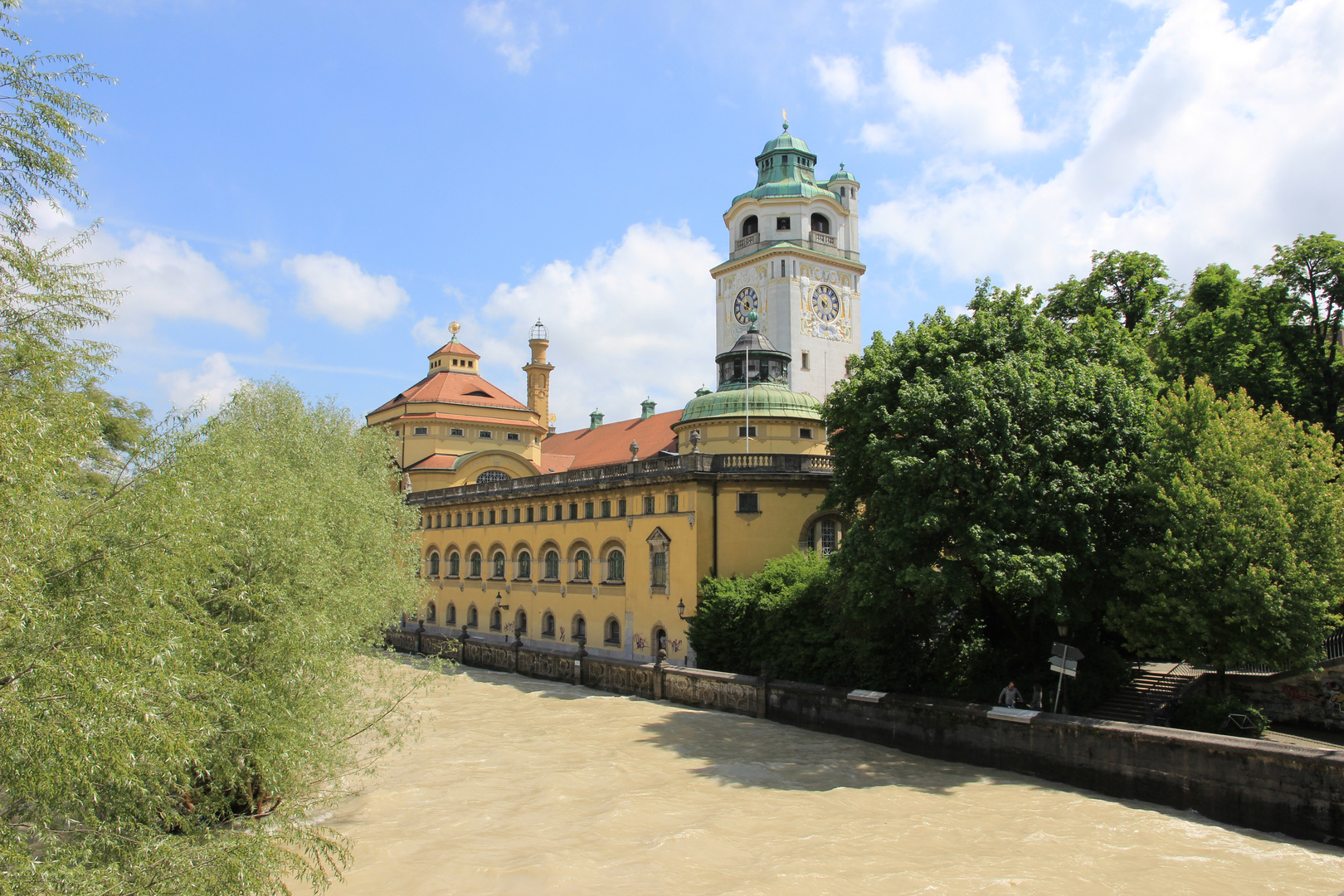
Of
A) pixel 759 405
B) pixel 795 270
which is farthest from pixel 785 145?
pixel 759 405

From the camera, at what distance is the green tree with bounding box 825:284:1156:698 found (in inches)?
807

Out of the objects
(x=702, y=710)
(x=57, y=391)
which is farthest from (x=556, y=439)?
(x=57, y=391)

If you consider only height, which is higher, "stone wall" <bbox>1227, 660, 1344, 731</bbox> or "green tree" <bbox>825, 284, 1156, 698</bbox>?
"green tree" <bbox>825, 284, 1156, 698</bbox>

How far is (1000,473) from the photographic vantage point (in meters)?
20.6

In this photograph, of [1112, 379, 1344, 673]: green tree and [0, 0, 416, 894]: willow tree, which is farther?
[1112, 379, 1344, 673]: green tree

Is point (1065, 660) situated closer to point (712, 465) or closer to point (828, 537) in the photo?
point (828, 537)

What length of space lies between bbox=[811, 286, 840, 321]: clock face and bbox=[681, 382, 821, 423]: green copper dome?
2080cm

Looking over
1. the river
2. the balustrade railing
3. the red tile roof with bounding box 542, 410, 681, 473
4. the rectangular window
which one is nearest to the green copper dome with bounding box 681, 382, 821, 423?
the balustrade railing

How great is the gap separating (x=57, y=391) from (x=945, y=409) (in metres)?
17.7

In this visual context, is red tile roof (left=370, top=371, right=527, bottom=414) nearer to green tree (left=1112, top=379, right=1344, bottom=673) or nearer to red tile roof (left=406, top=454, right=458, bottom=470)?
red tile roof (left=406, top=454, right=458, bottom=470)

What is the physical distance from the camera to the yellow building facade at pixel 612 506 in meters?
33.0

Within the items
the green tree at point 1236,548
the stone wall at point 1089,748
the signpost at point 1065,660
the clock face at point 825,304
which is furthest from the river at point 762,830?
the clock face at point 825,304

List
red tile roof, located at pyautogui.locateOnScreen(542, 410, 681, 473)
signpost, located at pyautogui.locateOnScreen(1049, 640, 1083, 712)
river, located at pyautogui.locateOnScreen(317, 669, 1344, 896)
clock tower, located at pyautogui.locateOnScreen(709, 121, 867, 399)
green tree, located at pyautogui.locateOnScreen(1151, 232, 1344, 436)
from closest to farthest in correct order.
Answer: river, located at pyautogui.locateOnScreen(317, 669, 1344, 896), signpost, located at pyautogui.locateOnScreen(1049, 640, 1083, 712), green tree, located at pyautogui.locateOnScreen(1151, 232, 1344, 436), red tile roof, located at pyautogui.locateOnScreen(542, 410, 681, 473), clock tower, located at pyautogui.locateOnScreen(709, 121, 867, 399)

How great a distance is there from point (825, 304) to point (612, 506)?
91.1ft
